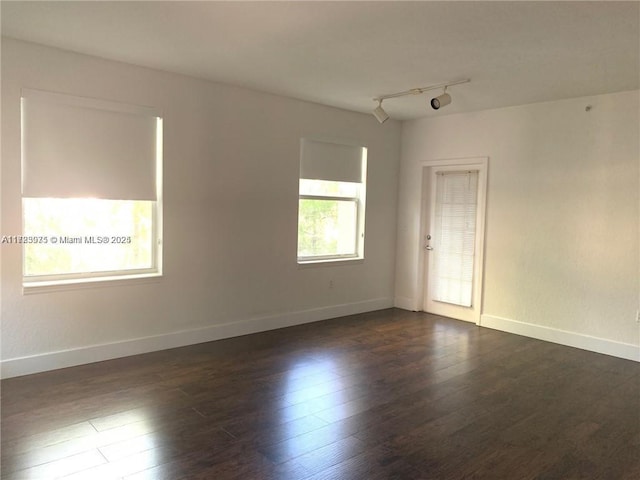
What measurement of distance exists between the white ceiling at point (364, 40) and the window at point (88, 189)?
521mm

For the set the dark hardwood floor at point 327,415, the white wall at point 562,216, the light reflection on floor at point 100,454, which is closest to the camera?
the light reflection on floor at point 100,454

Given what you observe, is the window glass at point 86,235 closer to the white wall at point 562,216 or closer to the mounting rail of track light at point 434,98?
the mounting rail of track light at point 434,98

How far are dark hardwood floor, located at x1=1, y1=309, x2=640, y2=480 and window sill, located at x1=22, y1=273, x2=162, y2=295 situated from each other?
2.24ft

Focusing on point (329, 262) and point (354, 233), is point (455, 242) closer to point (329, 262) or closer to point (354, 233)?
point (354, 233)

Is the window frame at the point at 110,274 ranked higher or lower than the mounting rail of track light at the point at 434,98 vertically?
lower

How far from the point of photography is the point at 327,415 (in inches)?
125

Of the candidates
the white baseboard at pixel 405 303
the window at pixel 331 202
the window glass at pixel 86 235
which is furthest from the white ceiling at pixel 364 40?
the white baseboard at pixel 405 303

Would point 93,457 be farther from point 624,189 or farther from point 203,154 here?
point 624,189

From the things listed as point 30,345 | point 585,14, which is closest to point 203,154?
point 30,345

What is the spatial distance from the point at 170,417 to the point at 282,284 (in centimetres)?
249

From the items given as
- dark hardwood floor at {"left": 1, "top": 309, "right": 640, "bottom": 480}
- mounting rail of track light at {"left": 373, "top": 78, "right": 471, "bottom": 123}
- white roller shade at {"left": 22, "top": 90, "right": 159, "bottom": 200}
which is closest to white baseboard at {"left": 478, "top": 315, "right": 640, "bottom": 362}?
dark hardwood floor at {"left": 1, "top": 309, "right": 640, "bottom": 480}

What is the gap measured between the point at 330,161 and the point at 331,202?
0.53 metres

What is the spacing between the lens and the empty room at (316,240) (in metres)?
2.86

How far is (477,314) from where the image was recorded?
583 centimetres
